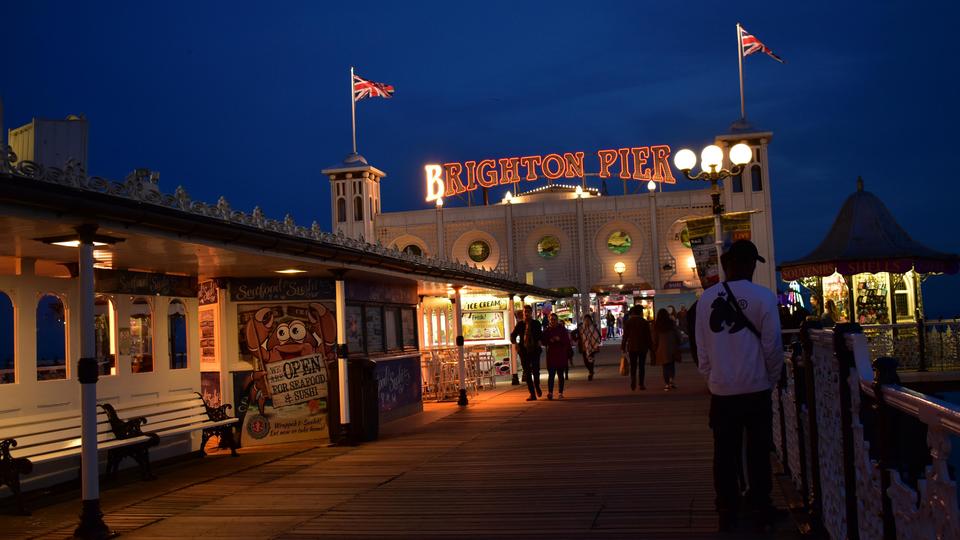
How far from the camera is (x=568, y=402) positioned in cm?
1862

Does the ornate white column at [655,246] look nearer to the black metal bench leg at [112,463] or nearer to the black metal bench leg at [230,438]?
the black metal bench leg at [230,438]

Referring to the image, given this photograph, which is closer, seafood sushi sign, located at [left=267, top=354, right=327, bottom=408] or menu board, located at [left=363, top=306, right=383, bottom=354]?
seafood sushi sign, located at [left=267, top=354, right=327, bottom=408]

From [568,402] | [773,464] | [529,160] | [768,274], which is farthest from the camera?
[529,160]

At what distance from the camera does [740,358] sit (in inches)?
238

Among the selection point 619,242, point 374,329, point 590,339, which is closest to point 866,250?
point 590,339

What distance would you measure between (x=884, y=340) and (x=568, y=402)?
340 inches

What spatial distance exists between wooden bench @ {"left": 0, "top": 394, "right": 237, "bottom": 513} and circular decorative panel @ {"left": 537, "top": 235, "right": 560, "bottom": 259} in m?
39.3

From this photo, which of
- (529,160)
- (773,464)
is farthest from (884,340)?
(529,160)

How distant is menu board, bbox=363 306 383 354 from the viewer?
16734 millimetres

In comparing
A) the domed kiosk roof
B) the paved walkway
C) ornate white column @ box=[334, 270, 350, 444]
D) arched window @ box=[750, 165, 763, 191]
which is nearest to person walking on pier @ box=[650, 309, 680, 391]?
the paved walkway

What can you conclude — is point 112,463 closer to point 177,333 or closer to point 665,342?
point 177,333

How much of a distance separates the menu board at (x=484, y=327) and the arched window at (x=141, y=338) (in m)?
18.1

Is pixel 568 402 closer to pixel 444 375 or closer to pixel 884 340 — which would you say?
pixel 444 375

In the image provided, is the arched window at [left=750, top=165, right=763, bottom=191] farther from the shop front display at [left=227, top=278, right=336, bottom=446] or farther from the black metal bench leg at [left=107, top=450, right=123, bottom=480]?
the black metal bench leg at [left=107, top=450, right=123, bottom=480]
